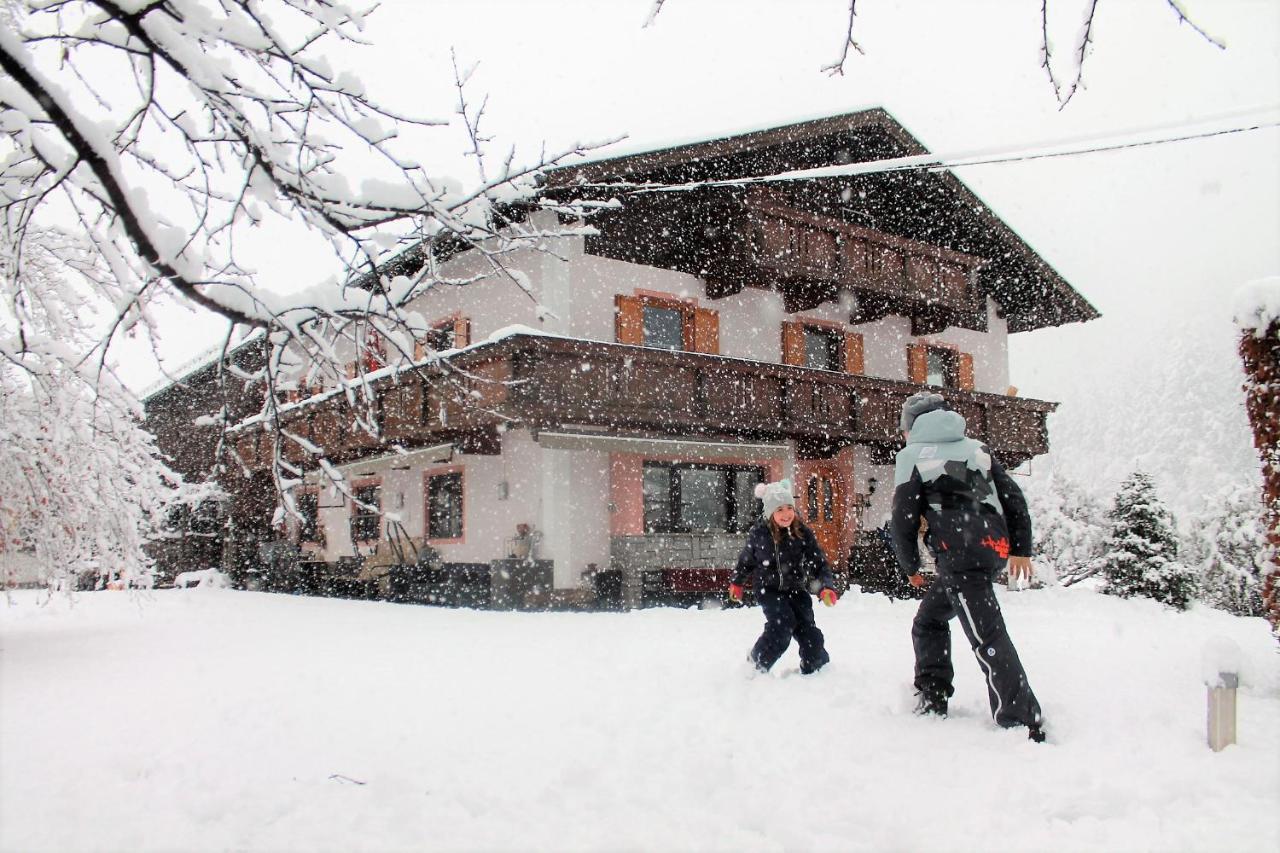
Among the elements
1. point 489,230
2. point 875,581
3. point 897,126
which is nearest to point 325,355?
point 489,230

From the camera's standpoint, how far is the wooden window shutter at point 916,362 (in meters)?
19.2

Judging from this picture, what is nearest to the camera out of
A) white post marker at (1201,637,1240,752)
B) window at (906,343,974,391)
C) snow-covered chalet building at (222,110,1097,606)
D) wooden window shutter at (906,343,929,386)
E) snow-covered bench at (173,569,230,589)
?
white post marker at (1201,637,1240,752)

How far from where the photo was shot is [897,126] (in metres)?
16.7

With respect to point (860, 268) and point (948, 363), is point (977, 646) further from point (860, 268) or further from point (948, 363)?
point (948, 363)

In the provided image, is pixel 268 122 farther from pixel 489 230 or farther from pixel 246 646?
pixel 246 646

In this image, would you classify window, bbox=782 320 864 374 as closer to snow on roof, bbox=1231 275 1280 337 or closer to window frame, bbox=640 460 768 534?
window frame, bbox=640 460 768 534

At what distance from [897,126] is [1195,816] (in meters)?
15.1

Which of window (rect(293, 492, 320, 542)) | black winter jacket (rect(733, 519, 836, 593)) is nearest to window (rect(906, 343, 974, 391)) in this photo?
black winter jacket (rect(733, 519, 836, 593))

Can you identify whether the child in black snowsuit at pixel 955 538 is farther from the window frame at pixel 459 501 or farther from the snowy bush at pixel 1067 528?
the snowy bush at pixel 1067 528

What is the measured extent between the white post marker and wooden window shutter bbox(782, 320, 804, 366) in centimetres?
1282

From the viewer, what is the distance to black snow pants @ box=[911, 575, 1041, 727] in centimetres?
470

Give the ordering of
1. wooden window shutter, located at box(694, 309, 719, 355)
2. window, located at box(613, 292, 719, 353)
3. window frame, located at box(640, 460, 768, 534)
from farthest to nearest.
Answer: wooden window shutter, located at box(694, 309, 719, 355) < window frame, located at box(640, 460, 768, 534) < window, located at box(613, 292, 719, 353)

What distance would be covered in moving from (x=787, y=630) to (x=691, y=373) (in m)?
7.51

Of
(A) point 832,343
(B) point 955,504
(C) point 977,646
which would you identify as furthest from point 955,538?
(A) point 832,343
